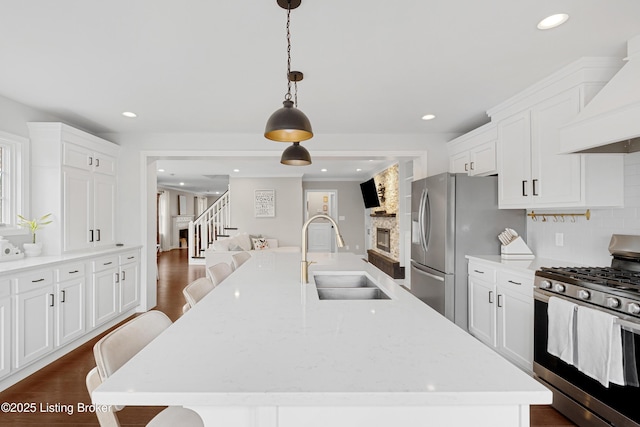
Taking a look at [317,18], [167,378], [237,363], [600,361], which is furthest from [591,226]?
[167,378]

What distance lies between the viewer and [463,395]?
75 cm

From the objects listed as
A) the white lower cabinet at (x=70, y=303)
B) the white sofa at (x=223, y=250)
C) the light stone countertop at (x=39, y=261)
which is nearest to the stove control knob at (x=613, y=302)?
the light stone countertop at (x=39, y=261)

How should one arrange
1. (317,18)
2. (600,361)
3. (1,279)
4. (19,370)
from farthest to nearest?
(19,370) → (1,279) → (317,18) → (600,361)

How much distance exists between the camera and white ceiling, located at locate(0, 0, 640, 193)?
184cm

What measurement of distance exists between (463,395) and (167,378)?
71cm

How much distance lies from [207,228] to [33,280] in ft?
21.6

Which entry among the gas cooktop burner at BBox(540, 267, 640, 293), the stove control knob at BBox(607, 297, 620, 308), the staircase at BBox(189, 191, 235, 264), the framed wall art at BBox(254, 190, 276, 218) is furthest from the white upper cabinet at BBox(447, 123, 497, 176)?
the staircase at BBox(189, 191, 235, 264)

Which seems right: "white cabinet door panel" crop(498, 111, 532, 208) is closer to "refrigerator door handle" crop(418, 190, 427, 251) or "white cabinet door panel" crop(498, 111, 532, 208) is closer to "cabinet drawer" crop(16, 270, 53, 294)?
"refrigerator door handle" crop(418, 190, 427, 251)

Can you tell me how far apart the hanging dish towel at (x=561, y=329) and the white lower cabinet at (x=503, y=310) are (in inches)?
15.1

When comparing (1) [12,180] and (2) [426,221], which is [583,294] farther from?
(1) [12,180]

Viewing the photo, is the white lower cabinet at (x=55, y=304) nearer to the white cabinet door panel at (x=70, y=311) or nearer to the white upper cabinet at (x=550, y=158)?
the white cabinet door panel at (x=70, y=311)

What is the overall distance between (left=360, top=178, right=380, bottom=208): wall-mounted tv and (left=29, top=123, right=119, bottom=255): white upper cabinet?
19.4 feet

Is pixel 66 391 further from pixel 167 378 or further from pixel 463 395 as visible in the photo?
pixel 463 395

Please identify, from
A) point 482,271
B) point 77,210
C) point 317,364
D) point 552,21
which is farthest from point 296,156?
point 77,210
